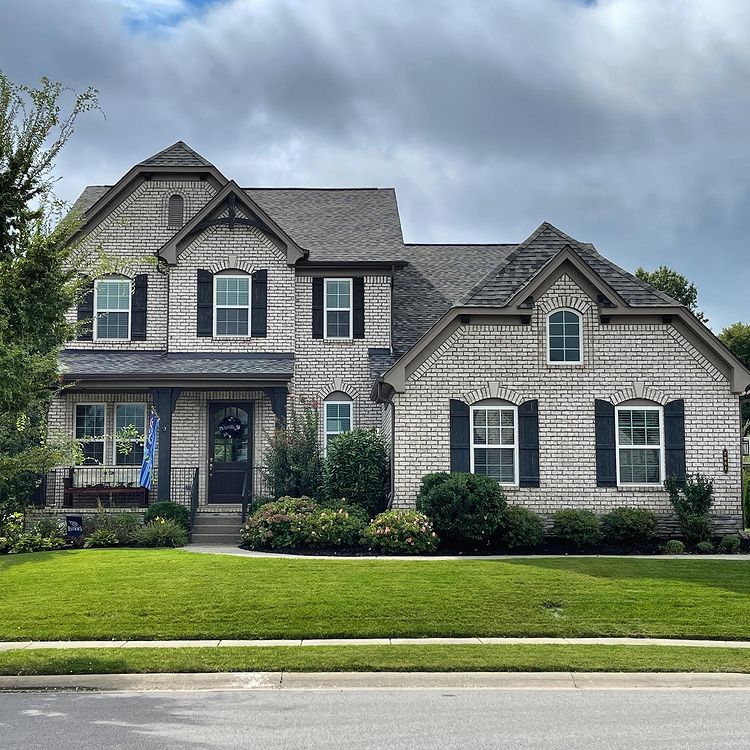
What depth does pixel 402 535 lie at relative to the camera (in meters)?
18.5

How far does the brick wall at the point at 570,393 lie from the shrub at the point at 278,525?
2.17 m

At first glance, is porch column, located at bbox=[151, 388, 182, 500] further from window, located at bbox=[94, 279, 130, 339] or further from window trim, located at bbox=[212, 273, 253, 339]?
window, located at bbox=[94, 279, 130, 339]

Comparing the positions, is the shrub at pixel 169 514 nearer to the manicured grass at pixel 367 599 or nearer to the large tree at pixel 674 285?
the manicured grass at pixel 367 599

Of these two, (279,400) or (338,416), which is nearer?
(279,400)

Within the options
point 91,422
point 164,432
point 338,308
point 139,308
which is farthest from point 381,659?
point 139,308

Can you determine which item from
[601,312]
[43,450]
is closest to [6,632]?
[43,450]

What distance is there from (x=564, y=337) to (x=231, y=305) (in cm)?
866

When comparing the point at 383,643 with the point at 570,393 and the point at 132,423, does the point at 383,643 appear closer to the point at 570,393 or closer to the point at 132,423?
the point at 570,393

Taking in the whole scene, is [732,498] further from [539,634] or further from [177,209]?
[177,209]

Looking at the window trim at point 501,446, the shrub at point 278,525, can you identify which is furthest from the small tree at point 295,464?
the window trim at point 501,446

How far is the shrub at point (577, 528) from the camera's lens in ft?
64.2

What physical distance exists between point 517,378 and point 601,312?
7.59ft

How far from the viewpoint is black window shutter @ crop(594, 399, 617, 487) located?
2062cm

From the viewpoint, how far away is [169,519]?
2166cm
